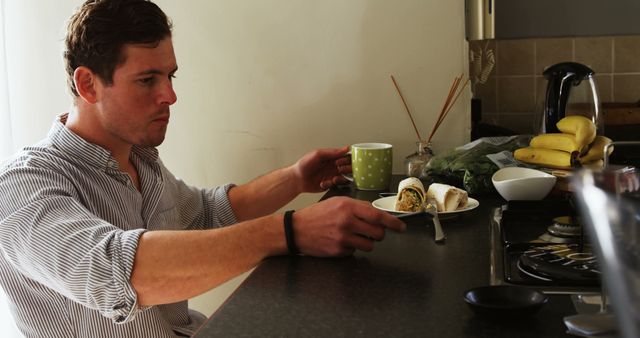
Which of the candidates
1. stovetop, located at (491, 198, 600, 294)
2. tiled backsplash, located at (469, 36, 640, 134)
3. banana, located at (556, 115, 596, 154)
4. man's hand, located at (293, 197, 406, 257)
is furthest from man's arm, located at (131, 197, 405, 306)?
tiled backsplash, located at (469, 36, 640, 134)

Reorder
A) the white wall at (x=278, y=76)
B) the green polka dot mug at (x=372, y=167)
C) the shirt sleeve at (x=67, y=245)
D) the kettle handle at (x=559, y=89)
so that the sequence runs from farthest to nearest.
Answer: the white wall at (x=278, y=76) < the kettle handle at (x=559, y=89) < the green polka dot mug at (x=372, y=167) < the shirt sleeve at (x=67, y=245)

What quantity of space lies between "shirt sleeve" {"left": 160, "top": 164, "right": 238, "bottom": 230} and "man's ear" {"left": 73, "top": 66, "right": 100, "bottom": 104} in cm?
27

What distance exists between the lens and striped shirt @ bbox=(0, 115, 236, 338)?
1.23 metres

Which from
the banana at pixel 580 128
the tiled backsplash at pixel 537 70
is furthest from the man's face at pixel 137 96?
the tiled backsplash at pixel 537 70

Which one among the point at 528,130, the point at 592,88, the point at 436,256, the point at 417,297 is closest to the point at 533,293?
the point at 417,297

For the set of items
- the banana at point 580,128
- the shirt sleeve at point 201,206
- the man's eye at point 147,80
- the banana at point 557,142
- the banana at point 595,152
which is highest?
the man's eye at point 147,80

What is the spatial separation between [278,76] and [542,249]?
1060mm

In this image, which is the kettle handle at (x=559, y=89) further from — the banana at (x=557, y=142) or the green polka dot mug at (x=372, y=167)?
the green polka dot mug at (x=372, y=167)

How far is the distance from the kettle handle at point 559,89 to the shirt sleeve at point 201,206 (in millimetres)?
764

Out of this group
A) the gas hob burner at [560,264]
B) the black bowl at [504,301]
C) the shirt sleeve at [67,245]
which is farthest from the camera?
the shirt sleeve at [67,245]

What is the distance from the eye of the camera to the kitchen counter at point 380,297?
0.95 metres

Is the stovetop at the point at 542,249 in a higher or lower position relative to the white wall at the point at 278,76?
lower

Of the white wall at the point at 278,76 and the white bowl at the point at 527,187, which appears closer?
the white bowl at the point at 527,187

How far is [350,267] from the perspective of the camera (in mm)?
1243
